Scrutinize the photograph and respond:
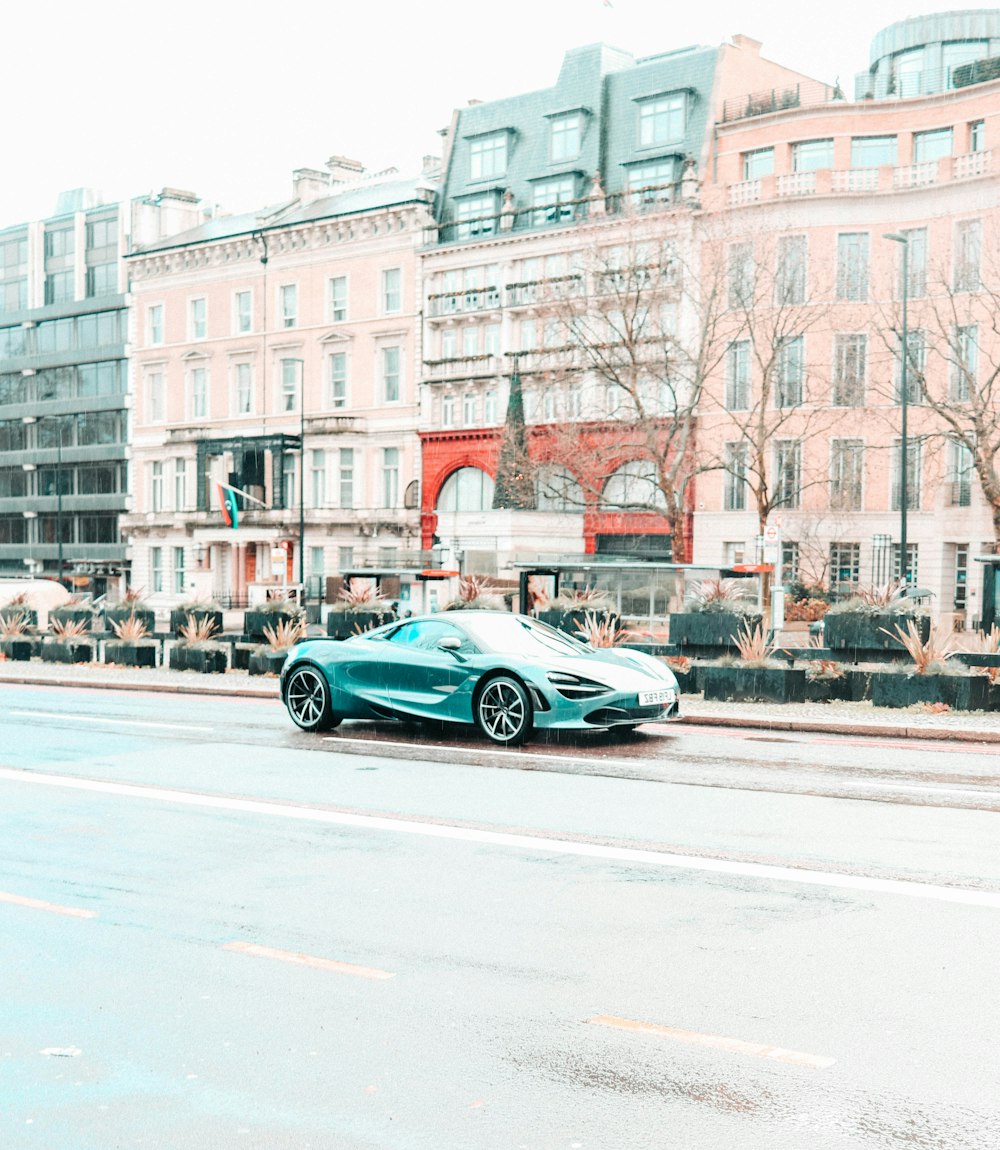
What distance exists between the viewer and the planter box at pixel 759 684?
18016 mm

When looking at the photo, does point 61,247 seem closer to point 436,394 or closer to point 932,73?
point 436,394

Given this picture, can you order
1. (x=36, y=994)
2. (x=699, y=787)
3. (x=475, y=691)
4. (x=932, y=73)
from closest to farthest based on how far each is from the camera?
1. (x=36, y=994)
2. (x=699, y=787)
3. (x=475, y=691)
4. (x=932, y=73)

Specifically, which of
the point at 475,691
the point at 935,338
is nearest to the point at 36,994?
the point at 475,691

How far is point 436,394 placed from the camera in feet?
198

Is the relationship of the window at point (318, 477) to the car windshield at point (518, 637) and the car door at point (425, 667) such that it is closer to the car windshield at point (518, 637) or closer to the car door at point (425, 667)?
the car windshield at point (518, 637)

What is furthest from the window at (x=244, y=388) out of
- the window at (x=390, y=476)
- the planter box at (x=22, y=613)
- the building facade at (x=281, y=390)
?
the planter box at (x=22, y=613)

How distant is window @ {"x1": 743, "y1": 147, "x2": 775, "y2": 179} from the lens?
1965 inches

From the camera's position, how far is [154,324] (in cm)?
7225

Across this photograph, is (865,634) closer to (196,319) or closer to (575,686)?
(575,686)

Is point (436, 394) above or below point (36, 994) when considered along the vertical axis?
above

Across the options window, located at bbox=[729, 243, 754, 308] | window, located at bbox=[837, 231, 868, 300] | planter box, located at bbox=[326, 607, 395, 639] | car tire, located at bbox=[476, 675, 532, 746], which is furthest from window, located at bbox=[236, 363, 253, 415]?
car tire, located at bbox=[476, 675, 532, 746]

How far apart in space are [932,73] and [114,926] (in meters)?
55.3

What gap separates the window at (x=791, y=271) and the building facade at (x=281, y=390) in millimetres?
19089

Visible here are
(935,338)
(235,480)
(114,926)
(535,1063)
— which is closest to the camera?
(535,1063)
